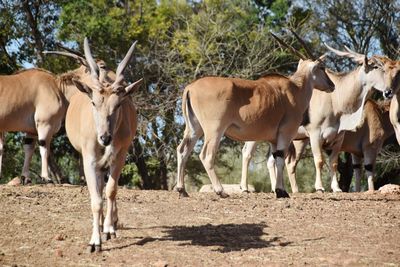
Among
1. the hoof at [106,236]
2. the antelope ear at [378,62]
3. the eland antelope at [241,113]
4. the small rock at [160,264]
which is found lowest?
the small rock at [160,264]

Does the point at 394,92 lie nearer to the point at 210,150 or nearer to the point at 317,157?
the point at 317,157

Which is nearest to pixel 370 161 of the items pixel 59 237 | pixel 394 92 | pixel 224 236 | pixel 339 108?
pixel 339 108

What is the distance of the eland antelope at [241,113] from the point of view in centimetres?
972

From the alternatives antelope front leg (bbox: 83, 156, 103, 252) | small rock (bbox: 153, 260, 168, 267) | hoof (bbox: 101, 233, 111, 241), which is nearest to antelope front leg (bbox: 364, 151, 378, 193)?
hoof (bbox: 101, 233, 111, 241)

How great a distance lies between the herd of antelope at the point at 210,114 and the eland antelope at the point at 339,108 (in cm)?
2

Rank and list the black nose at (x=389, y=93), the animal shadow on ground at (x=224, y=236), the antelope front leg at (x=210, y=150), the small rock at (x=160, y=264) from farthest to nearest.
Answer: the black nose at (x=389, y=93)
the antelope front leg at (x=210, y=150)
the animal shadow on ground at (x=224, y=236)
the small rock at (x=160, y=264)

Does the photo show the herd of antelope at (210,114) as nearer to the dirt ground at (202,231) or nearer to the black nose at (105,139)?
the black nose at (105,139)

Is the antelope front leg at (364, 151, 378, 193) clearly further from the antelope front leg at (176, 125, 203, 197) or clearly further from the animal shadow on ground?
the animal shadow on ground

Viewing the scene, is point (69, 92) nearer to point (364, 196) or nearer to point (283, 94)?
point (283, 94)

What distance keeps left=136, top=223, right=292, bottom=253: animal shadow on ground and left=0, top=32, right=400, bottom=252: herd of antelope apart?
645 mm

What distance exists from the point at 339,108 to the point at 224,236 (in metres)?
5.92

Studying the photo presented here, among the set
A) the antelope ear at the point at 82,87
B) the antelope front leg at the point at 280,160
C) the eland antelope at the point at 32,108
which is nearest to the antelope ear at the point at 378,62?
the antelope front leg at the point at 280,160

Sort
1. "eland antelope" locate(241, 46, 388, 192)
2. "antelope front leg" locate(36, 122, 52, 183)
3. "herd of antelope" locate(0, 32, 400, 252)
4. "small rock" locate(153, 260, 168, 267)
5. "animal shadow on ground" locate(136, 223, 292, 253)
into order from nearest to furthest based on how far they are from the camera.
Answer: "small rock" locate(153, 260, 168, 267)
"herd of antelope" locate(0, 32, 400, 252)
"animal shadow on ground" locate(136, 223, 292, 253)
"antelope front leg" locate(36, 122, 52, 183)
"eland antelope" locate(241, 46, 388, 192)

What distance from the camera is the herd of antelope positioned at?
6980mm
